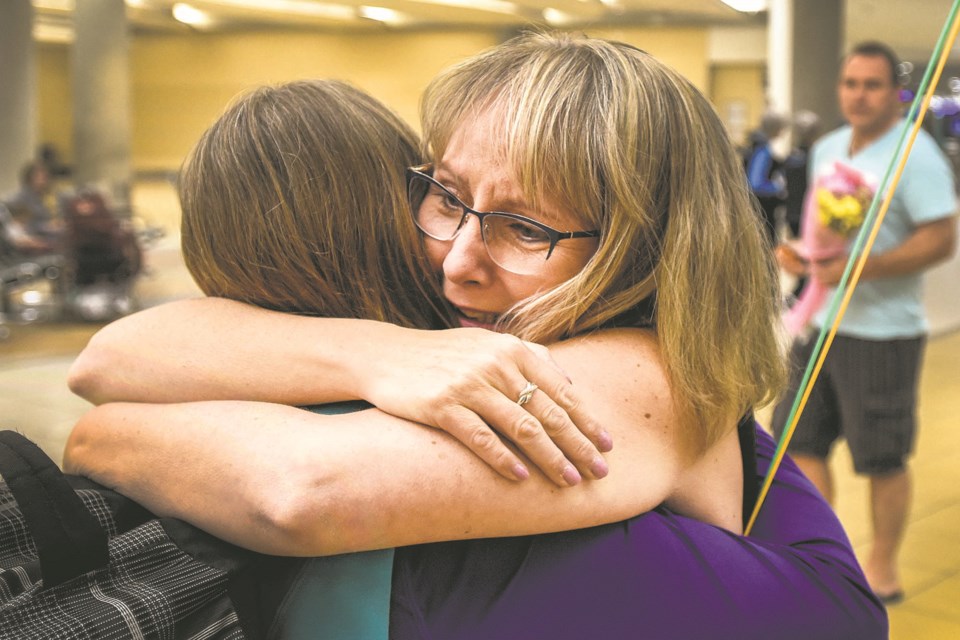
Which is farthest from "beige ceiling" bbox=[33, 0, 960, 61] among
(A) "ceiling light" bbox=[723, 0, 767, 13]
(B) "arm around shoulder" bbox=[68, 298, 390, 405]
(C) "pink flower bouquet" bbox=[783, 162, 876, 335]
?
(B) "arm around shoulder" bbox=[68, 298, 390, 405]

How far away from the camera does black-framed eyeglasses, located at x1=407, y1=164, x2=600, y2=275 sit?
122 cm

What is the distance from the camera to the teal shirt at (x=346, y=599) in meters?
1.01

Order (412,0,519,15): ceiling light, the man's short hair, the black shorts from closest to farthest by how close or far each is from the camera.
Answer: the black shorts
the man's short hair
(412,0,519,15): ceiling light

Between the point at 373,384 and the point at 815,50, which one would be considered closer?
the point at 373,384

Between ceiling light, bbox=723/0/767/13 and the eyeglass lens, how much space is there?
14662 millimetres

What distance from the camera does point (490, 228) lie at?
125cm

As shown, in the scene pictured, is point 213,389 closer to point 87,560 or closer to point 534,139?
point 87,560

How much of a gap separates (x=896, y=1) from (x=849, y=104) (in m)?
7.55

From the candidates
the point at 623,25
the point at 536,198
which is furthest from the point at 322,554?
the point at 623,25

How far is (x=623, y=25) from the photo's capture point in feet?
51.0

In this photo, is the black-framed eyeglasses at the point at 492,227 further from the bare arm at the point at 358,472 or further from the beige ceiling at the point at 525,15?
the beige ceiling at the point at 525,15

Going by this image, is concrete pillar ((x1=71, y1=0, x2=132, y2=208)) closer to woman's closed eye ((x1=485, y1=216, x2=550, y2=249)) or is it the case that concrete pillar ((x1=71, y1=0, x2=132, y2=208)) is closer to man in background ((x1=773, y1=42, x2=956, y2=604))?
man in background ((x1=773, y1=42, x2=956, y2=604))

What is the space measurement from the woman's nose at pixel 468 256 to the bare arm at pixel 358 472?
0.18 m

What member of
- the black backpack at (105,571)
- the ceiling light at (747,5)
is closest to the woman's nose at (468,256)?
the black backpack at (105,571)
